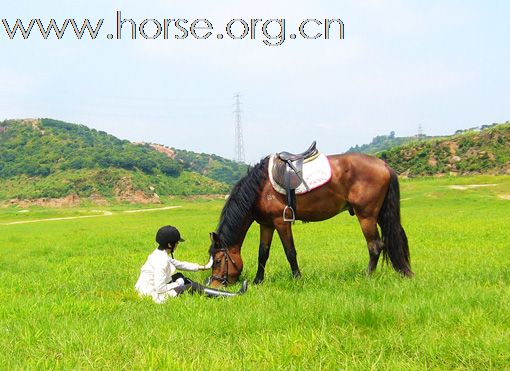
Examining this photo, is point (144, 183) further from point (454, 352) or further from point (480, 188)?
point (454, 352)

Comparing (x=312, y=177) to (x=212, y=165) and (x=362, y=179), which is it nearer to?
(x=362, y=179)

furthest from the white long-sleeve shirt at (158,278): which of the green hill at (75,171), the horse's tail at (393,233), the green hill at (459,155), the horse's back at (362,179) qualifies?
the green hill at (75,171)

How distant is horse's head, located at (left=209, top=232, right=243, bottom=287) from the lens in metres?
7.05

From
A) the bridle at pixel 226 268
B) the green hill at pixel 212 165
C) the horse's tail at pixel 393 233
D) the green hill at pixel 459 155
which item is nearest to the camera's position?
the bridle at pixel 226 268

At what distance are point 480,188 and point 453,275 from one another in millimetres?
32829

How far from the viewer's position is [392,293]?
535 centimetres

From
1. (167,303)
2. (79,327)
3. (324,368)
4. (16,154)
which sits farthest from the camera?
(16,154)

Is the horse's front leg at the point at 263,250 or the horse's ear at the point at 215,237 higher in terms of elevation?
the horse's ear at the point at 215,237

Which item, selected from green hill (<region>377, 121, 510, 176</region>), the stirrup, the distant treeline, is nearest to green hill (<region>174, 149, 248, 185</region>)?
the distant treeline

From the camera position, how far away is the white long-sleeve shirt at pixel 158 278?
621 cm

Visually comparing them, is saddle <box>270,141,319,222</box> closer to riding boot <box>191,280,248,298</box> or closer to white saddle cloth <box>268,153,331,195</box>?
white saddle cloth <box>268,153,331,195</box>

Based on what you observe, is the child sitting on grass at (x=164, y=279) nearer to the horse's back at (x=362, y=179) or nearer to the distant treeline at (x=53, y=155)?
the horse's back at (x=362, y=179)

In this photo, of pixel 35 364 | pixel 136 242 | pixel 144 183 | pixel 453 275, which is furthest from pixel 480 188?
pixel 144 183

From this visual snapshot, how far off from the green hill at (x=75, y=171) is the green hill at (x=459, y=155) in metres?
41.2
